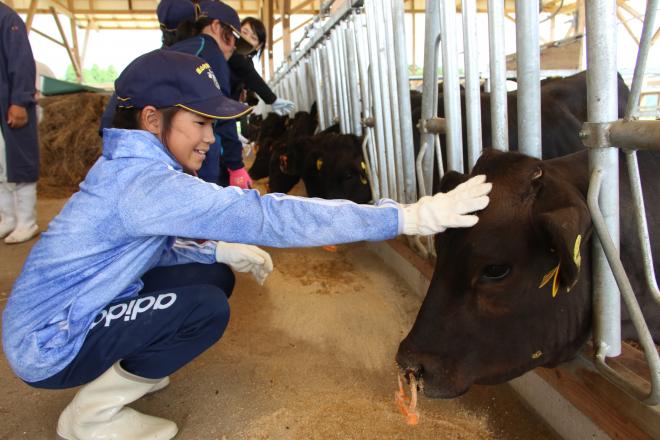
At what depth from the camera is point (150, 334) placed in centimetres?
179

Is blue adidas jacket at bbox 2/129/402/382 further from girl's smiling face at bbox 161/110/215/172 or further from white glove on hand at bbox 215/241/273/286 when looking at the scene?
white glove on hand at bbox 215/241/273/286

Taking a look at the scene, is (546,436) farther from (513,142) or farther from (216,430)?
(513,142)

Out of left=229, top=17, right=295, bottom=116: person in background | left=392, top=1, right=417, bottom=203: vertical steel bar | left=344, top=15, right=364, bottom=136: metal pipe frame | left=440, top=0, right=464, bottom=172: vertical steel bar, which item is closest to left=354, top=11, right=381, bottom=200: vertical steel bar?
left=344, top=15, right=364, bottom=136: metal pipe frame

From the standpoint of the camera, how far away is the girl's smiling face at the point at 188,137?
1.79m

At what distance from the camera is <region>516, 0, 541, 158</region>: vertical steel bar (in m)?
1.75

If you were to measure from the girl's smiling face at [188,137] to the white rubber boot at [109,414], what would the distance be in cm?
76

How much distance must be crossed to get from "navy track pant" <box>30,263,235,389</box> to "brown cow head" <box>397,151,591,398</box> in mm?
750

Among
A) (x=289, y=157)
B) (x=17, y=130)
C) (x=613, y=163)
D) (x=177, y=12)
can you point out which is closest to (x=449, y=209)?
(x=613, y=163)

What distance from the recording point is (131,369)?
6.03 ft

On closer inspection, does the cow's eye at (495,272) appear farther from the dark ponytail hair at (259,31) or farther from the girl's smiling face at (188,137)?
the dark ponytail hair at (259,31)

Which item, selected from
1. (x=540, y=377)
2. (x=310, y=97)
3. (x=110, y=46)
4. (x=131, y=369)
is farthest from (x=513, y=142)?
(x=110, y=46)

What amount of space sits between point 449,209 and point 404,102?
77.1 inches

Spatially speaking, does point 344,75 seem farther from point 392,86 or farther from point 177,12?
point 177,12

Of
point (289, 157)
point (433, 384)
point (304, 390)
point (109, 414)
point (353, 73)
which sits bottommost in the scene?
point (304, 390)
